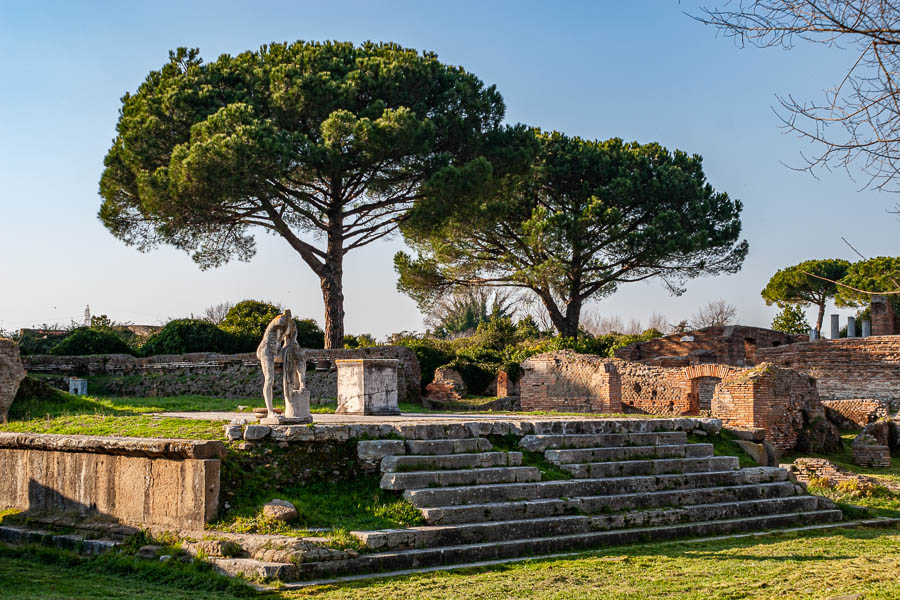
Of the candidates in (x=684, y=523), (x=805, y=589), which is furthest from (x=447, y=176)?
(x=805, y=589)

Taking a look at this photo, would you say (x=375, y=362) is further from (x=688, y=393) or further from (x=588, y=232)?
(x=588, y=232)

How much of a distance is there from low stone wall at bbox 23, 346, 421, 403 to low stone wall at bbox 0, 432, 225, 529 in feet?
34.8

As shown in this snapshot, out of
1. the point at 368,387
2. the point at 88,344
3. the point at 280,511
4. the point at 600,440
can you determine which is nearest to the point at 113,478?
the point at 280,511

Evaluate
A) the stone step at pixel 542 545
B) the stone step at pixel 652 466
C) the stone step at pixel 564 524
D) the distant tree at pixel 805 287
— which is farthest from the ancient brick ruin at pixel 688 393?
the distant tree at pixel 805 287

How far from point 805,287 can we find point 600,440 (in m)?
38.7

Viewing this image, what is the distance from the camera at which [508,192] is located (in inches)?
1128

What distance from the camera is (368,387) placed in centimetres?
1474

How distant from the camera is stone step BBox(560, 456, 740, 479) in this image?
10.5m

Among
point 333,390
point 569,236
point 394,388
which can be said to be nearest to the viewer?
point 394,388

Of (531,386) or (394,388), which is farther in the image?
(531,386)

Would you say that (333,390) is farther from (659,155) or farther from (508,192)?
(659,155)

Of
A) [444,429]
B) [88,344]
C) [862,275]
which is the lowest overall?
[444,429]

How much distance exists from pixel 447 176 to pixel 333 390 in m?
6.58

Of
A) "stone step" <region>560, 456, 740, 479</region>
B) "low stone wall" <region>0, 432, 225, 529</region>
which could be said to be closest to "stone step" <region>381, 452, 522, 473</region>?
"stone step" <region>560, 456, 740, 479</region>
